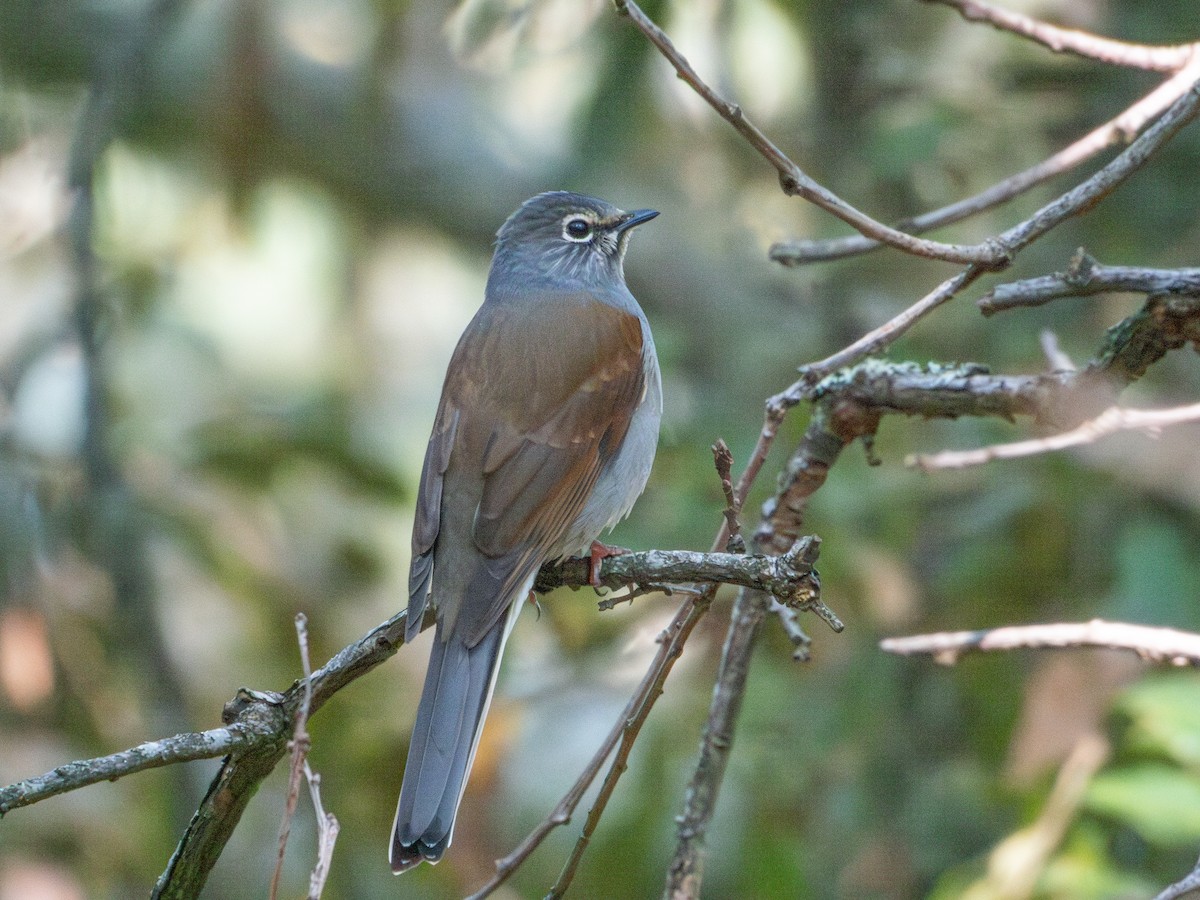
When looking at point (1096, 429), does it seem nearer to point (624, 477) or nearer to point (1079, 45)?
point (1079, 45)

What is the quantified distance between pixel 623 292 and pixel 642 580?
2.17 meters

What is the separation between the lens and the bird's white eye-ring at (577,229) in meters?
4.74

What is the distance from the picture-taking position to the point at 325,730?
509 centimetres

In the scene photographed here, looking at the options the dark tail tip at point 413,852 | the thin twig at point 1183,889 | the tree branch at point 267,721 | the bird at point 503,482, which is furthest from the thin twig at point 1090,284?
the dark tail tip at point 413,852

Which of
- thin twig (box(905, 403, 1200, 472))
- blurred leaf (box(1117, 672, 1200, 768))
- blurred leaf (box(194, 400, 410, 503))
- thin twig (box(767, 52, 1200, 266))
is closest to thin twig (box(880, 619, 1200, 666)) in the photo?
thin twig (box(905, 403, 1200, 472))

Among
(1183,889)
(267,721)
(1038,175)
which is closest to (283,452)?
(267,721)

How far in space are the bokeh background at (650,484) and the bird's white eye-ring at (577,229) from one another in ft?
1.48

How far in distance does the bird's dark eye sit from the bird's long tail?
5.58 ft

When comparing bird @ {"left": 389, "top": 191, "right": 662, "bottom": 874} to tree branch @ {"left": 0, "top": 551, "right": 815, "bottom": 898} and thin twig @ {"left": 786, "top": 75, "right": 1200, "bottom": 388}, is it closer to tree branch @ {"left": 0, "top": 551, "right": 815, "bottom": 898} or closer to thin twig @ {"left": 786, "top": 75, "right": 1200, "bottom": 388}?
tree branch @ {"left": 0, "top": 551, "right": 815, "bottom": 898}

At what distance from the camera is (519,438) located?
375 cm

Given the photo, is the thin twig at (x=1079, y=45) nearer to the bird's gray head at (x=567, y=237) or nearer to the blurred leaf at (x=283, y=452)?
the bird's gray head at (x=567, y=237)

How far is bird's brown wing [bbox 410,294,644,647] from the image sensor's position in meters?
3.50

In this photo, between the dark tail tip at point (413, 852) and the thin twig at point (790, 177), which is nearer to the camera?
the thin twig at point (790, 177)

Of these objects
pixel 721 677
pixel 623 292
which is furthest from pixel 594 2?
pixel 721 677
